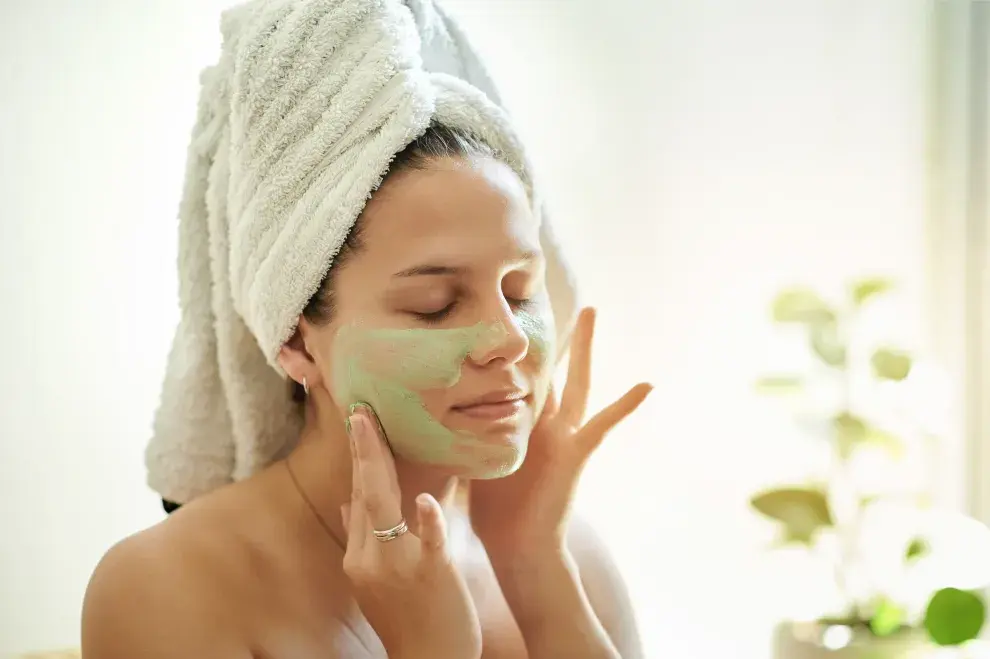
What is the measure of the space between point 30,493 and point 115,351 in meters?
0.17

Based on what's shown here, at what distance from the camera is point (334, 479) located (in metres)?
0.86

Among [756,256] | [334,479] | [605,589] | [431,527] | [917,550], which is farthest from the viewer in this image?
[756,256]

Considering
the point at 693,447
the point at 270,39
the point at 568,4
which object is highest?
the point at 568,4

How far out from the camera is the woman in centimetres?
75

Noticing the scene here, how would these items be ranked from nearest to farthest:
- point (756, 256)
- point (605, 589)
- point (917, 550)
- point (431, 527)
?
point (431, 527), point (605, 589), point (917, 550), point (756, 256)

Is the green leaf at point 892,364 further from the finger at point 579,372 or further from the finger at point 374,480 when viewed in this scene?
the finger at point 374,480

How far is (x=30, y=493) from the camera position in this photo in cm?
95

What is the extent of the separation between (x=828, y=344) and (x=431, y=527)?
2.89ft

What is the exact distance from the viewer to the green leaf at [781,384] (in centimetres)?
144

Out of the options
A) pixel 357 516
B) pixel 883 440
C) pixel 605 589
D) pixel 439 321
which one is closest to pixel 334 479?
pixel 357 516

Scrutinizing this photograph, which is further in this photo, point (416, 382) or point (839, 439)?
point (839, 439)

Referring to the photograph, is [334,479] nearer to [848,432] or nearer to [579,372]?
[579,372]

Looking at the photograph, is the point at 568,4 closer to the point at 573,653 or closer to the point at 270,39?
the point at 270,39

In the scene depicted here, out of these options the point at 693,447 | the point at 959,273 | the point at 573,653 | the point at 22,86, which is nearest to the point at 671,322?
the point at 693,447
